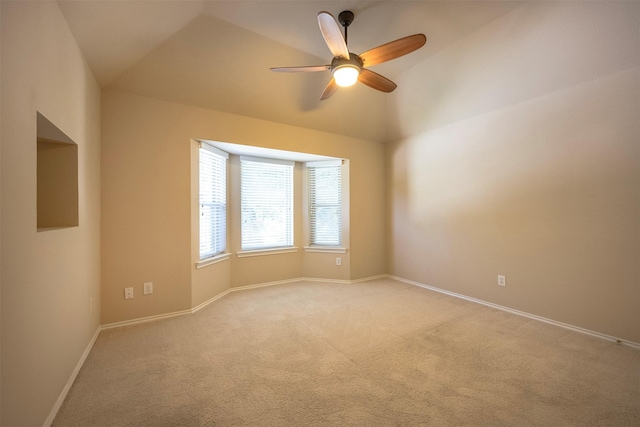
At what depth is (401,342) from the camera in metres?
2.41

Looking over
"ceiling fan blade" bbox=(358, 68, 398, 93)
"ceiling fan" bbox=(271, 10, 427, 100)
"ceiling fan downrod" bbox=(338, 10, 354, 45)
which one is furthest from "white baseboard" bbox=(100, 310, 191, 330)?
"ceiling fan downrod" bbox=(338, 10, 354, 45)

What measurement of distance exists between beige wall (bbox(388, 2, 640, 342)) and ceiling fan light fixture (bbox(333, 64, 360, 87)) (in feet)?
4.93

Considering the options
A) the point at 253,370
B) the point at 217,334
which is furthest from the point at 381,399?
the point at 217,334

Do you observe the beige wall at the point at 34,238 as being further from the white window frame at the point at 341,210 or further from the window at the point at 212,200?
the white window frame at the point at 341,210

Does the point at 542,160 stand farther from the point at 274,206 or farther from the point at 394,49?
the point at 274,206

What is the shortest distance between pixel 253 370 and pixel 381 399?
965mm

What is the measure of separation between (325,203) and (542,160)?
2951mm

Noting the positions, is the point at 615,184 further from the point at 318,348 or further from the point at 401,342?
the point at 318,348

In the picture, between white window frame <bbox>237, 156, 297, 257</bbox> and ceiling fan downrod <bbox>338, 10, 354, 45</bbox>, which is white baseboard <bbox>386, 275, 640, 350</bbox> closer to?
white window frame <bbox>237, 156, 297, 257</bbox>

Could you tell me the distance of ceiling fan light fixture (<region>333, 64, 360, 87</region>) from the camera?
2.07 metres

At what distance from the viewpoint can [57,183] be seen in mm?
1974

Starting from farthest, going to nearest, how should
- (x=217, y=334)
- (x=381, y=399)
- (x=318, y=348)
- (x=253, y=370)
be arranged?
(x=217, y=334) < (x=318, y=348) < (x=253, y=370) < (x=381, y=399)

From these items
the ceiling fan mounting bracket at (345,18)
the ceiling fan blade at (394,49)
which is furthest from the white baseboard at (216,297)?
the ceiling fan mounting bracket at (345,18)

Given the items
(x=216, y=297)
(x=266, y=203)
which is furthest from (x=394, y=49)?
(x=216, y=297)
